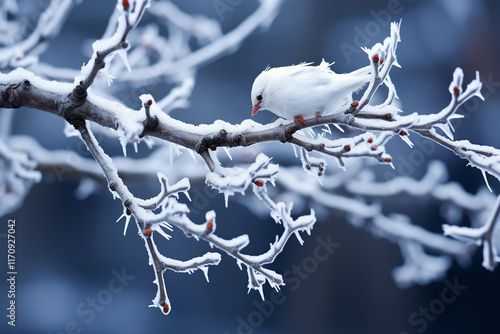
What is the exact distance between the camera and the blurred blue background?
4.13 ft

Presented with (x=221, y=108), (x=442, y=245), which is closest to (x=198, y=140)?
(x=221, y=108)

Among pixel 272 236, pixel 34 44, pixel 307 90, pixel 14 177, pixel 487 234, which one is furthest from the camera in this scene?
pixel 272 236

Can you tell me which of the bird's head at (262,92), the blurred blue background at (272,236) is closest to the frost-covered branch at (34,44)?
the blurred blue background at (272,236)

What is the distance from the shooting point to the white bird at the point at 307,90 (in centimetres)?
60

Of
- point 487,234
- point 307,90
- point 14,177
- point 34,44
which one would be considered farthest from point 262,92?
point 14,177

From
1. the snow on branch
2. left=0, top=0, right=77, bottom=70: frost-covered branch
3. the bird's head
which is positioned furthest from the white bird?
the snow on branch

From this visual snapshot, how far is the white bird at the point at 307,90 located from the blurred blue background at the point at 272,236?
686 mm

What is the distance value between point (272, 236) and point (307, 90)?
2.49 ft

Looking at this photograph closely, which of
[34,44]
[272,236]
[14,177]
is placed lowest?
[272,236]

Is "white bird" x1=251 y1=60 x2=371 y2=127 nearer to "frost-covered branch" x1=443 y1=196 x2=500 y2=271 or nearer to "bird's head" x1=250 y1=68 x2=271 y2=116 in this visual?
"bird's head" x1=250 y1=68 x2=271 y2=116

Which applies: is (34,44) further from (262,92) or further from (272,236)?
(272,236)

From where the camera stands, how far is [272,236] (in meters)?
1.30

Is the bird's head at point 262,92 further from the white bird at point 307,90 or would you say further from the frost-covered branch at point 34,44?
the frost-covered branch at point 34,44

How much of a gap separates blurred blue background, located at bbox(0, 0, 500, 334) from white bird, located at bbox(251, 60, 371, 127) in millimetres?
686
